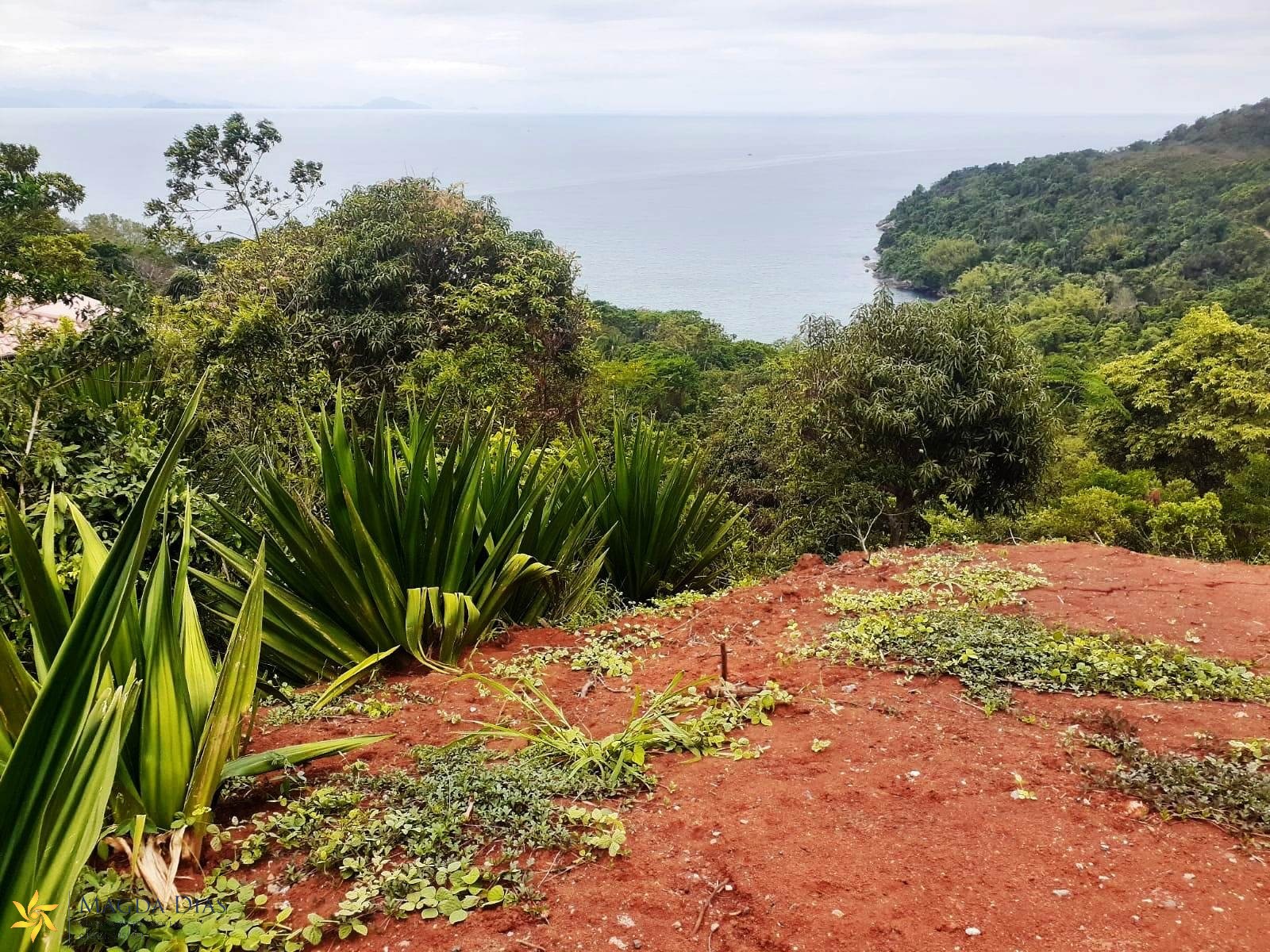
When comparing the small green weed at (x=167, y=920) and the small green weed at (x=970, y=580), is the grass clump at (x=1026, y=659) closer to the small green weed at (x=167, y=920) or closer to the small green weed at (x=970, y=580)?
the small green weed at (x=970, y=580)

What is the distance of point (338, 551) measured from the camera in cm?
326

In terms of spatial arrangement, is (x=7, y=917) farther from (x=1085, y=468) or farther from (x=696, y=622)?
(x=1085, y=468)

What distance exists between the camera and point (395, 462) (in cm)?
413

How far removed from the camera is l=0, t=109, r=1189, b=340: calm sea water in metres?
58.9

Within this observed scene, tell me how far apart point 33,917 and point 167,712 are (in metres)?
0.78

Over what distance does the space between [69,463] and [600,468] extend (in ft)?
8.59

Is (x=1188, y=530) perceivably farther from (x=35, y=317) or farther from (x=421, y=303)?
(x=35, y=317)

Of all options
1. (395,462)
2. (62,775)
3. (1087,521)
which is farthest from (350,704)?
(1087,521)

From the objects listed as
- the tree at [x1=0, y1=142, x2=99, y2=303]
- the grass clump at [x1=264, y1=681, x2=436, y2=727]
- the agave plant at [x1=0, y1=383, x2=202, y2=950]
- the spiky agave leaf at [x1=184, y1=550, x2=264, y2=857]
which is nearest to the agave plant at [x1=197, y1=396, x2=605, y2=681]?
the grass clump at [x1=264, y1=681, x2=436, y2=727]

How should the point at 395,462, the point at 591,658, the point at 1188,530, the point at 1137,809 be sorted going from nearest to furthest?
the point at 1137,809 < the point at 591,658 < the point at 395,462 < the point at 1188,530

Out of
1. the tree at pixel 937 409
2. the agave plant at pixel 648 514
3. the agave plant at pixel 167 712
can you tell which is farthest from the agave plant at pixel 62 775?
the tree at pixel 937 409

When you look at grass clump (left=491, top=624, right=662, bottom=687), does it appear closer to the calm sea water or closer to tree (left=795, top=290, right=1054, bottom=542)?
tree (left=795, top=290, right=1054, bottom=542)

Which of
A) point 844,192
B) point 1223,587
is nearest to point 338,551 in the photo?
point 1223,587

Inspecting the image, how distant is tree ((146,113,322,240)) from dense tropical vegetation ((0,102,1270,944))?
97mm
